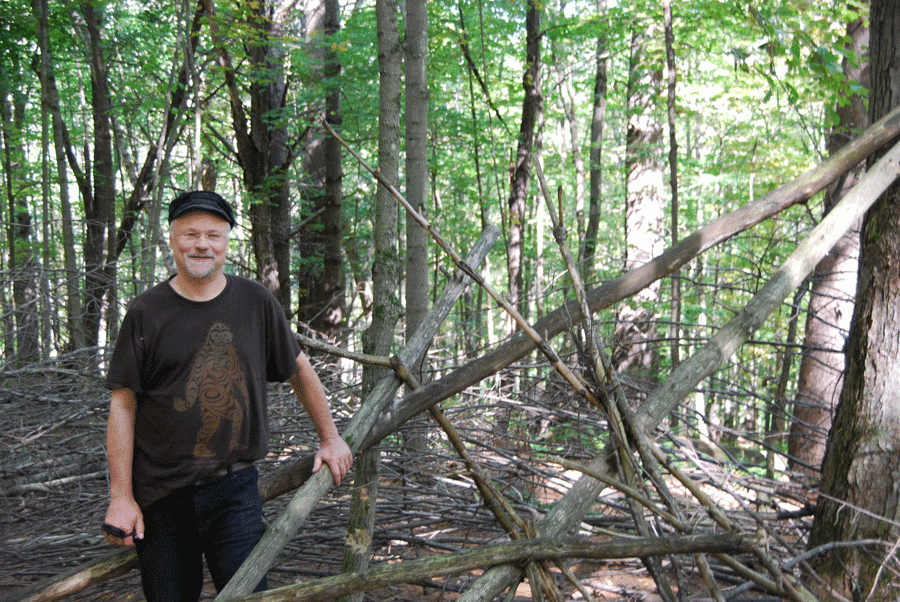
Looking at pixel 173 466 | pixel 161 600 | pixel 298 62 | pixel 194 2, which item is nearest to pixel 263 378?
pixel 173 466

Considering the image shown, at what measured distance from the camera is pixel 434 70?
923cm

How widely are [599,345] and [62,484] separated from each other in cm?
402

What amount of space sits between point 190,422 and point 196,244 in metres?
0.57

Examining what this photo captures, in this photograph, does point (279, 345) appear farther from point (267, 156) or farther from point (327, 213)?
point (267, 156)

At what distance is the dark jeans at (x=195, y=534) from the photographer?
2.05 m

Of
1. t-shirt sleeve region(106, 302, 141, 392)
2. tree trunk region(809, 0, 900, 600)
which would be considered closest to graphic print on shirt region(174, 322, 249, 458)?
t-shirt sleeve region(106, 302, 141, 392)

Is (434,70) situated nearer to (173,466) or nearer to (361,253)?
(361,253)

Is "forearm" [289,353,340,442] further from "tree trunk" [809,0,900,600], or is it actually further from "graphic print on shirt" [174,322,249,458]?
"tree trunk" [809,0,900,600]

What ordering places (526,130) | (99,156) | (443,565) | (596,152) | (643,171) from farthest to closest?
(596,152), (99,156), (643,171), (526,130), (443,565)

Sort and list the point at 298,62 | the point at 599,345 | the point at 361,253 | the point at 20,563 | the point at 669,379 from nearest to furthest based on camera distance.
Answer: the point at 599,345 < the point at 669,379 < the point at 20,563 < the point at 298,62 < the point at 361,253

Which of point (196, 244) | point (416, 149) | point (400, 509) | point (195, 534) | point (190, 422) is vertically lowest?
point (400, 509)

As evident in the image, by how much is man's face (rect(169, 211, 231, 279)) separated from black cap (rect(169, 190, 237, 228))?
17 millimetres

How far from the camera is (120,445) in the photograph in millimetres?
1995

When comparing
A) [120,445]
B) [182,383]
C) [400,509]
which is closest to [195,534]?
[120,445]
